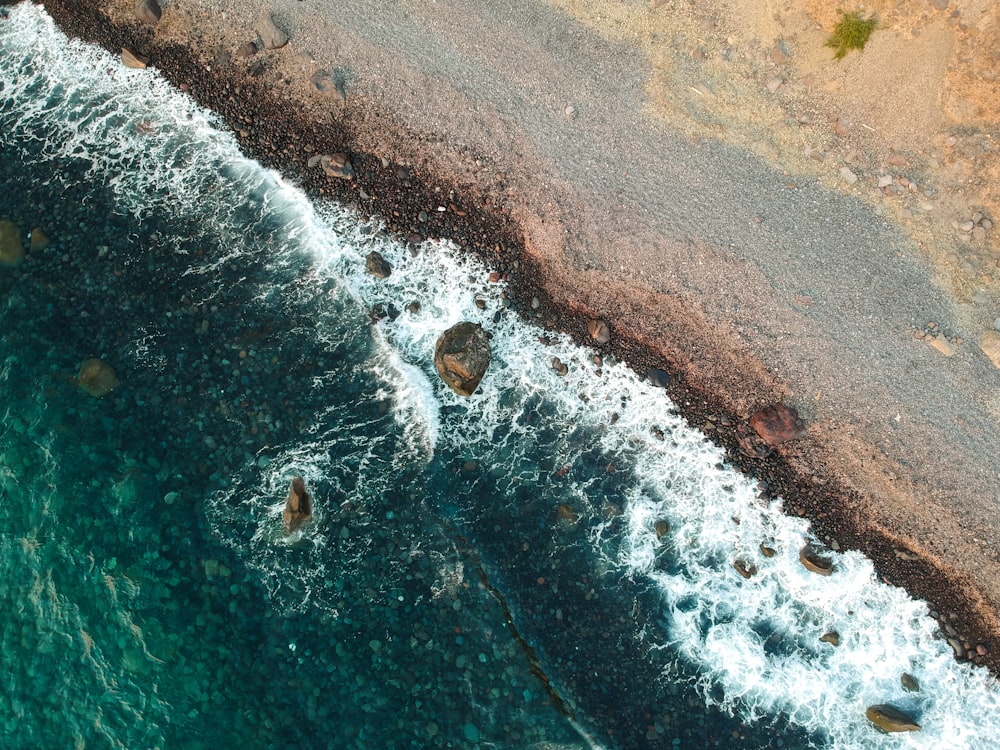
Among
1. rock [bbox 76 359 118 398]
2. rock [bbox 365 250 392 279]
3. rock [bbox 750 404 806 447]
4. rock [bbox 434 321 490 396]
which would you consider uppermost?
rock [bbox 750 404 806 447]

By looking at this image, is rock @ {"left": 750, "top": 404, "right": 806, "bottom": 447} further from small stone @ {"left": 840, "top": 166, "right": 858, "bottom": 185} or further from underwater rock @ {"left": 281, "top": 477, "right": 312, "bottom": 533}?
underwater rock @ {"left": 281, "top": 477, "right": 312, "bottom": 533}

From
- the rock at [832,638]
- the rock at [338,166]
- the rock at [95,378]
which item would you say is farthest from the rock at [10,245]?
the rock at [832,638]

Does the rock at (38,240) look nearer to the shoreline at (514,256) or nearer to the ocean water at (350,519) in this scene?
the ocean water at (350,519)

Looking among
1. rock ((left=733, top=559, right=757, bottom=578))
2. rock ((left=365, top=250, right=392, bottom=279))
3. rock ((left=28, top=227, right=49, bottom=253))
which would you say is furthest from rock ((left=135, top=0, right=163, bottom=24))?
rock ((left=733, top=559, right=757, bottom=578))

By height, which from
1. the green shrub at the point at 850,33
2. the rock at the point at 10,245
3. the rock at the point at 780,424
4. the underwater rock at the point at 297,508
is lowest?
the underwater rock at the point at 297,508

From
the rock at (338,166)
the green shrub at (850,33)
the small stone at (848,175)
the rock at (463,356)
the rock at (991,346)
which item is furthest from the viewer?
the rock at (338,166)

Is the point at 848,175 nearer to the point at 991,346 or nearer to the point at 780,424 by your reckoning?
the point at 991,346
